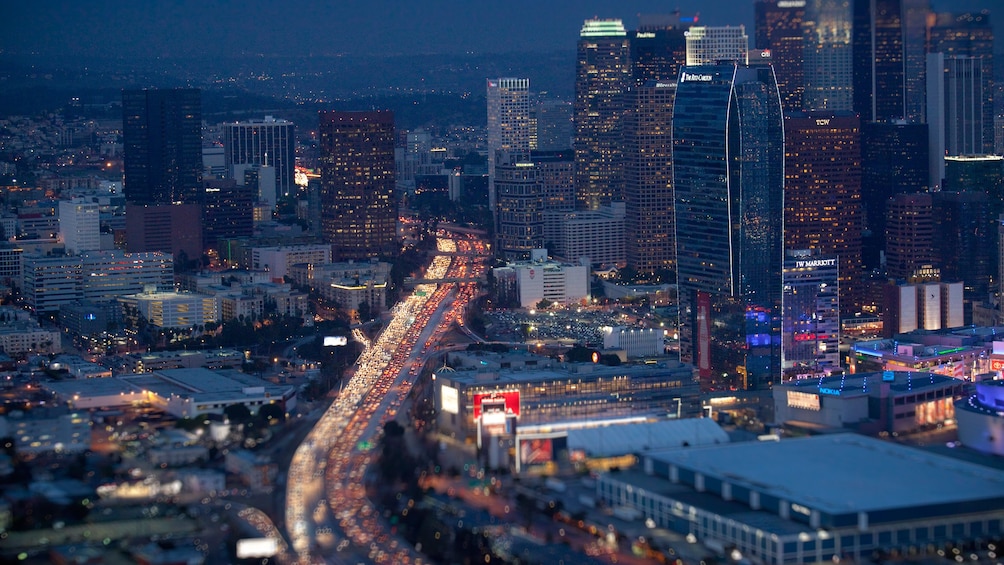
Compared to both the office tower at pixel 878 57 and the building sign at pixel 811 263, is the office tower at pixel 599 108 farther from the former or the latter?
the building sign at pixel 811 263

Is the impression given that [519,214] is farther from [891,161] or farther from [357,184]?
[891,161]

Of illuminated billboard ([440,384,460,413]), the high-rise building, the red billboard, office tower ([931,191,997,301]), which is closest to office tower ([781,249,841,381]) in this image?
office tower ([931,191,997,301])

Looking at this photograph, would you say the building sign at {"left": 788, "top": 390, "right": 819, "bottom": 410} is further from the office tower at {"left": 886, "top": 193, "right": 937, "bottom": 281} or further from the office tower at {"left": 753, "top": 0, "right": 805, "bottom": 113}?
the office tower at {"left": 753, "top": 0, "right": 805, "bottom": 113}

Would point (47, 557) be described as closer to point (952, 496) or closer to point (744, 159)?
point (952, 496)

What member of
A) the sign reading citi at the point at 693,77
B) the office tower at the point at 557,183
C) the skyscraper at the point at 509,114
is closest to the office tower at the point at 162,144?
the office tower at the point at 557,183

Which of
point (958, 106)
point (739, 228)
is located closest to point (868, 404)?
point (739, 228)

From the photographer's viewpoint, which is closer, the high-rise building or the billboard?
the billboard
